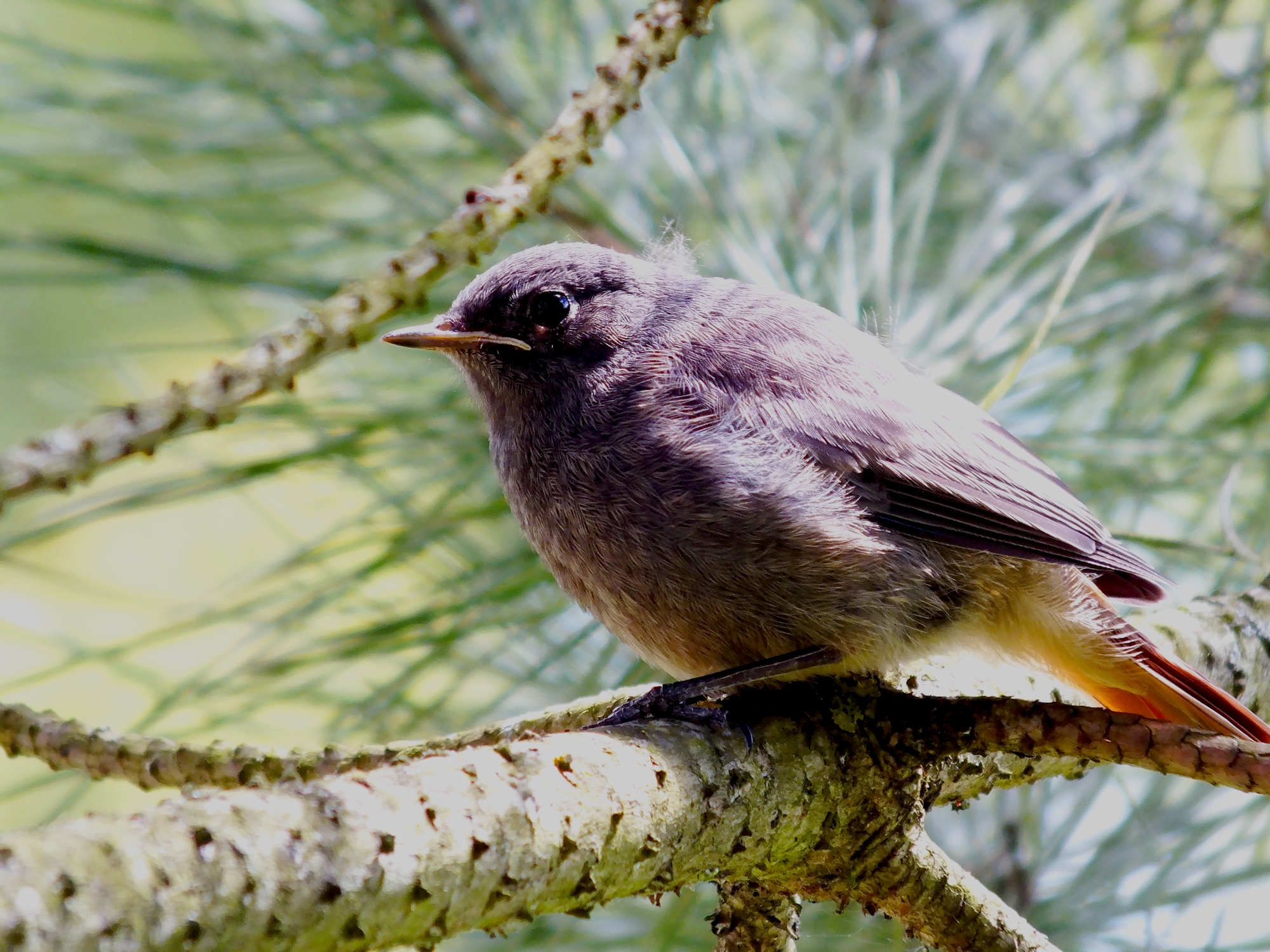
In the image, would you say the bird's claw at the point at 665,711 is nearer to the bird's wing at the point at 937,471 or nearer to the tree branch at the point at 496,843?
the tree branch at the point at 496,843

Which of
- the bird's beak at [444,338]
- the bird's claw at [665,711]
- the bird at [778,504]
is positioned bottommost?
the bird's claw at [665,711]

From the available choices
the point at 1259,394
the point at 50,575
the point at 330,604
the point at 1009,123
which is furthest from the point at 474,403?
the point at 1259,394

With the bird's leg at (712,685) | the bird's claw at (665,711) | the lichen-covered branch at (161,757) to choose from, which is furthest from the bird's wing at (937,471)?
the lichen-covered branch at (161,757)

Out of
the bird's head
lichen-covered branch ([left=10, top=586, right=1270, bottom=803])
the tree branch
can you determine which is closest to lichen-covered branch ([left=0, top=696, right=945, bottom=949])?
the tree branch

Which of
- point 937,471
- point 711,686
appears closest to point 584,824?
point 711,686

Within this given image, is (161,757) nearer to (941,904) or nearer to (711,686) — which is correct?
(711,686)

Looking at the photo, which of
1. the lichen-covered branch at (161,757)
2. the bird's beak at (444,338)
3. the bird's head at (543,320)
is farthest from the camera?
the bird's head at (543,320)

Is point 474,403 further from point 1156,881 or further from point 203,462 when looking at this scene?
point 1156,881
